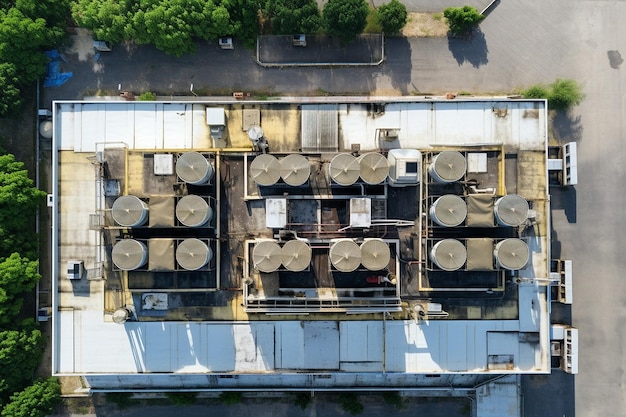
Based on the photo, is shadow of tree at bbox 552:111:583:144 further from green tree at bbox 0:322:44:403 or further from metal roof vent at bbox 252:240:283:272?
green tree at bbox 0:322:44:403

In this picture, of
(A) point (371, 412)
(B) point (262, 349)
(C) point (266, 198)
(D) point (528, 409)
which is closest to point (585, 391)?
(D) point (528, 409)

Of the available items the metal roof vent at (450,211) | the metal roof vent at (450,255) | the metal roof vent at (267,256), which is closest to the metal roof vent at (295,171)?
the metal roof vent at (267,256)

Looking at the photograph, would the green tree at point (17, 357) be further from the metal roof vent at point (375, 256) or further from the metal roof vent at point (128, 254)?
the metal roof vent at point (375, 256)

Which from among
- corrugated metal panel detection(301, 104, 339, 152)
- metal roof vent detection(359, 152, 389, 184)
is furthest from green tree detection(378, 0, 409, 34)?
metal roof vent detection(359, 152, 389, 184)

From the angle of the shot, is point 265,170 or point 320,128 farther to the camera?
point 320,128

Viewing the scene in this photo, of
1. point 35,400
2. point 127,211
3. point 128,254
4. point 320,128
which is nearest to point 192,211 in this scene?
point 127,211

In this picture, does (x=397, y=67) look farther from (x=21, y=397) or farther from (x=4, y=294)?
(x=21, y=397)

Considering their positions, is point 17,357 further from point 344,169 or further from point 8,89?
point 344,169
